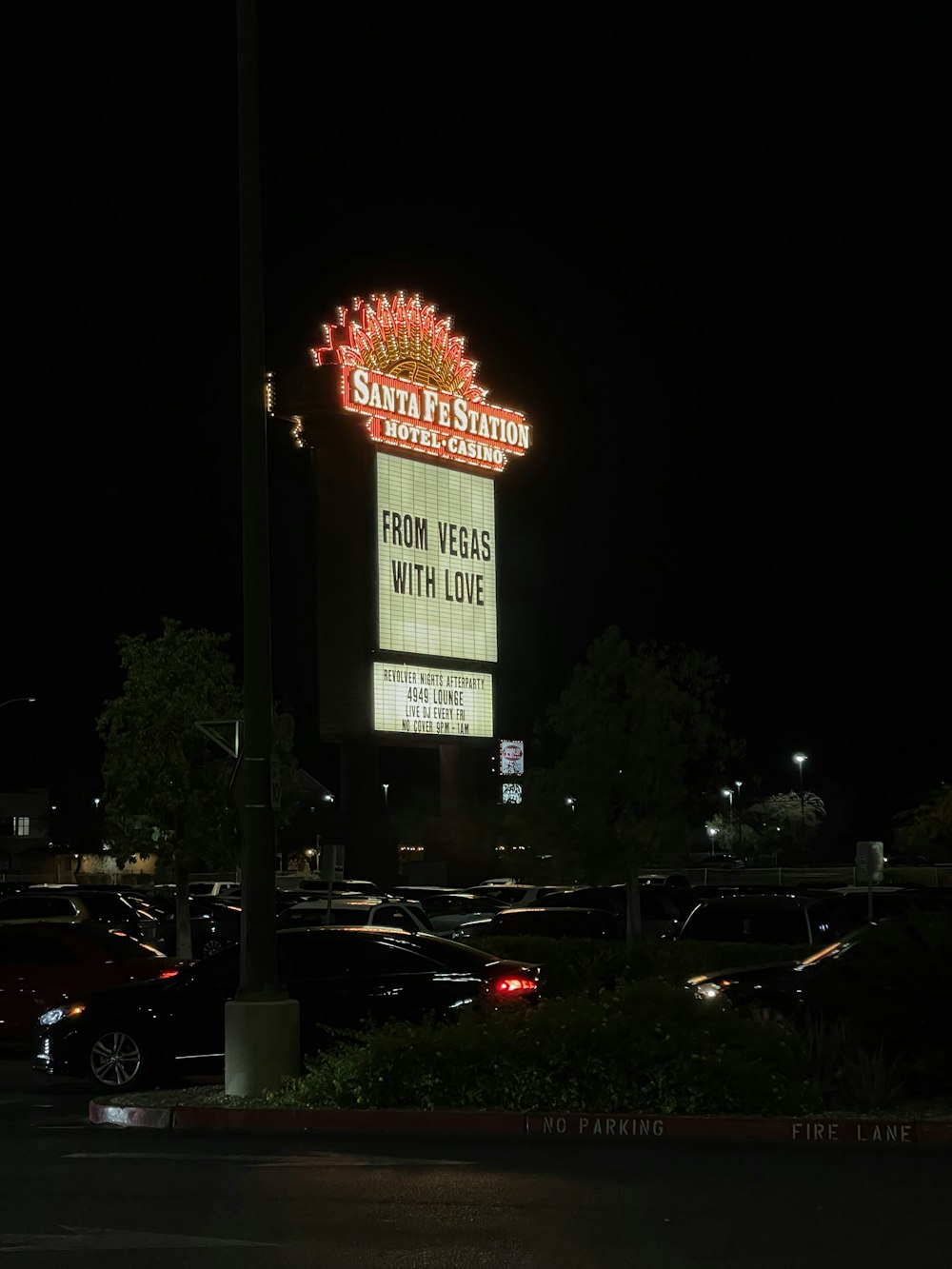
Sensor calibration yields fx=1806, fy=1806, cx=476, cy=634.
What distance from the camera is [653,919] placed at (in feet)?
113

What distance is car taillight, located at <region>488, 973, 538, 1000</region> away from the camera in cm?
1745

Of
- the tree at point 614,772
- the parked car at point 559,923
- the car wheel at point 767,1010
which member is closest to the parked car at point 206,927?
the parked car at point 559,923

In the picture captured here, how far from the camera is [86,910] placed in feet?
106

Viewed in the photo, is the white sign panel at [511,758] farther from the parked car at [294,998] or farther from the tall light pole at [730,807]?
the parked car at [294,998]

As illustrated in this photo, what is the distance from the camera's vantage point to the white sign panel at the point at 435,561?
51.3m

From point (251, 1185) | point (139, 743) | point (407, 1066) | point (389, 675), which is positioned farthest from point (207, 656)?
point (251, 1185)

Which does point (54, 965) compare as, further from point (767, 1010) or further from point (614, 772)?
point (614, 772)

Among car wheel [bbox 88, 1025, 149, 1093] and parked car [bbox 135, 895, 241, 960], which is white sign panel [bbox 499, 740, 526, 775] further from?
car wheel [bbox 88, 1025, 149, 1093]

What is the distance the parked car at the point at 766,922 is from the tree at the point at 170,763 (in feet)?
45.7

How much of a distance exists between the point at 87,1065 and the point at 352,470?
35.6m

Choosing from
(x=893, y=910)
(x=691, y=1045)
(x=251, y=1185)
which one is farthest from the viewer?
(x=893, y=910)

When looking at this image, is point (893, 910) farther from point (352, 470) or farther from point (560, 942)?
point (352, 470)

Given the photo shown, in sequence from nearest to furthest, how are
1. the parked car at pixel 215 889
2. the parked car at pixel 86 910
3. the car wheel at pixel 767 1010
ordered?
the car wheel at pixel 767 1010
the parked car at pixel 86 910
the parked car at pixel 215 889

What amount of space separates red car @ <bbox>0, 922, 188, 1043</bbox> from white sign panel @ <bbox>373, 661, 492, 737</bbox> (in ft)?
94.2
